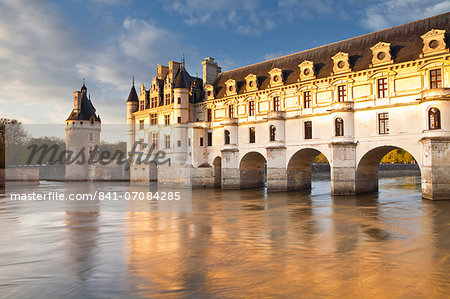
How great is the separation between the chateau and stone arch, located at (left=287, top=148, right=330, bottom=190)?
0.35 ft

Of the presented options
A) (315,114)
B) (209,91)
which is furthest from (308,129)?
(209,91)

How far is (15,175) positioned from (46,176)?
21080mm

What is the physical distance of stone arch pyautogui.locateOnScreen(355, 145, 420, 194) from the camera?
29578 mm

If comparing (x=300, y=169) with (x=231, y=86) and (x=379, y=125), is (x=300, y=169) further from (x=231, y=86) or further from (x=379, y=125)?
(x=231, y=86)

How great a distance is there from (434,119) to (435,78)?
323cm

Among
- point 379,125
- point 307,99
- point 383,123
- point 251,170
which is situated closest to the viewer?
point 383,123

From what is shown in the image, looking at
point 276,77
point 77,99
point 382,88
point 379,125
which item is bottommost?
point 379,125

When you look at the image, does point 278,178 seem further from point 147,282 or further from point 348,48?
point 147,282

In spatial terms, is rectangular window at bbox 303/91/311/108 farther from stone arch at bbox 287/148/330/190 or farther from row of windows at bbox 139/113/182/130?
row of windows at bbox 139/113/182/130

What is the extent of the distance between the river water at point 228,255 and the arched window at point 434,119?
782 cm

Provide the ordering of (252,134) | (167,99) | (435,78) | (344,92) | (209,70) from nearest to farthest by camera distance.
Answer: (435,78), (344,92), (252,134), (209,70), (167,99)

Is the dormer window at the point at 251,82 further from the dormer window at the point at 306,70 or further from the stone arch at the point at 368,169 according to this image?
the stone arch at the point at 368,169

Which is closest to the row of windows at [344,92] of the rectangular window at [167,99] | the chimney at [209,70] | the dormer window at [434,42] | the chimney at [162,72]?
the dormer window at [434,42]

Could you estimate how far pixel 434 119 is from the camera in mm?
25141
